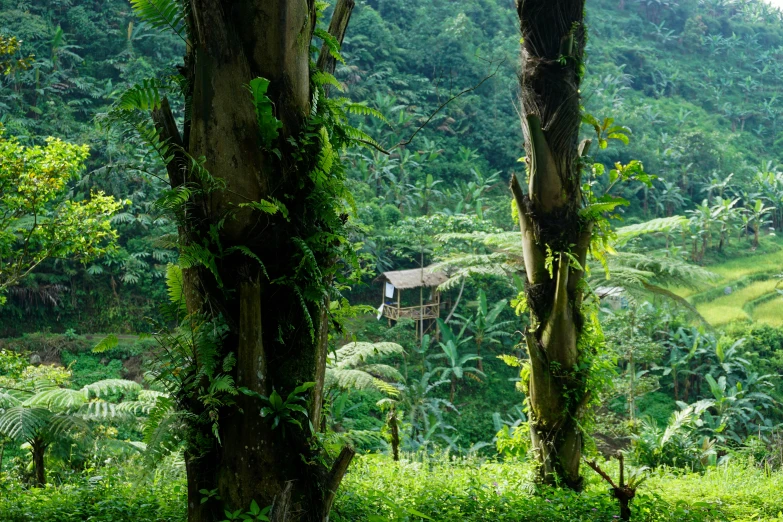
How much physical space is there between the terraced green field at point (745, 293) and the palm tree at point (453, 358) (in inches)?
270

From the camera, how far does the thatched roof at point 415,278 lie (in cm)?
1570

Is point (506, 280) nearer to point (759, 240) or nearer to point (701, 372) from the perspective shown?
point (701, 372)

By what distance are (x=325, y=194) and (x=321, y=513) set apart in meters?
1.01

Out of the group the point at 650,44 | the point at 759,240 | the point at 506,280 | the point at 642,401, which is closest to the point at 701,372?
the point at 642,401

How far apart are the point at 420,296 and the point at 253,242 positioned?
47.1 ft

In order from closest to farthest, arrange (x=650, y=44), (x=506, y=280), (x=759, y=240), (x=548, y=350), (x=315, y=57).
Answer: (x=315, y=57), (x=548, y=350), (x=506, y=280), (x=759, y=240), (x=650, y=44)

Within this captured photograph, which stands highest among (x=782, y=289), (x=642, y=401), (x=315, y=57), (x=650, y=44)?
(x=650, y=44)

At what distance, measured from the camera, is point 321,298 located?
2127mm

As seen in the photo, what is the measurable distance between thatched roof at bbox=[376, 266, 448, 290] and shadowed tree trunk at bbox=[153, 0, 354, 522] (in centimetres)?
1333

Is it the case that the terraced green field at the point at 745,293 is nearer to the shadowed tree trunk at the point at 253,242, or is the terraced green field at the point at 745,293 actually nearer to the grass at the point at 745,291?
the grass at the point at 745,291

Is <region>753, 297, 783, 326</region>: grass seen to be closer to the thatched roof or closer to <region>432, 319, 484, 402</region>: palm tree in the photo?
<region>432, 319, 484, 402</region>: palm tree

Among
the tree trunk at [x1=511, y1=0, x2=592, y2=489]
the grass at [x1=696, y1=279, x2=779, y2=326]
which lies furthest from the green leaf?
the grass at [x1=696, y1=279, x2=779, y2=326]

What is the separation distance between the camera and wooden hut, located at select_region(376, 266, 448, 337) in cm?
1582

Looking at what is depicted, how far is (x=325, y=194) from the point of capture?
214cm
